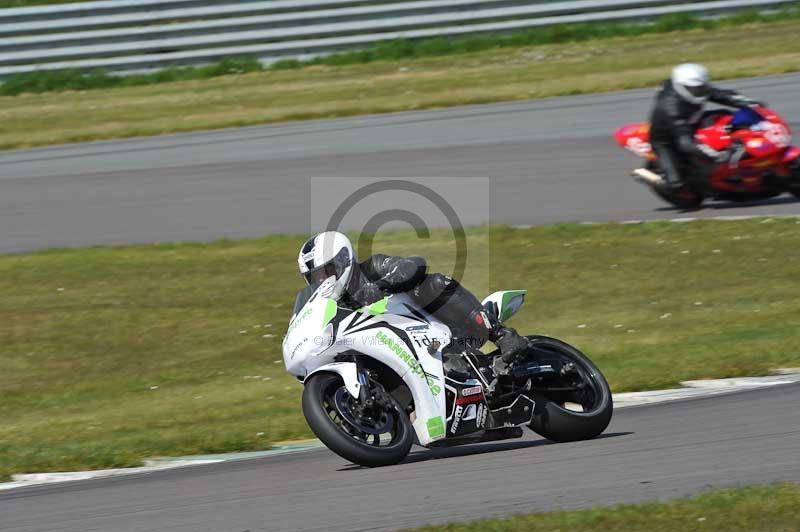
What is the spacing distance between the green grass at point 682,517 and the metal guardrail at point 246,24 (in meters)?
17.5

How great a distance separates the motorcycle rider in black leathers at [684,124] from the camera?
562 inches

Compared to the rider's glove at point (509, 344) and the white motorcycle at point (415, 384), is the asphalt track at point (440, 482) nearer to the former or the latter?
the white motorcycle at point (415, 384)

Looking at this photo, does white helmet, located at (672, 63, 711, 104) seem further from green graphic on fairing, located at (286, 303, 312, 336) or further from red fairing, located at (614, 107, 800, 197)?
green graphic on fairing, located at (286, 303, 312, 336)

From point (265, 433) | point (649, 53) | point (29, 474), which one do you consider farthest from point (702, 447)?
point (649, 53)

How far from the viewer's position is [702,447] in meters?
7.03

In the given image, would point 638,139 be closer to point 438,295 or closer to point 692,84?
point 692,84

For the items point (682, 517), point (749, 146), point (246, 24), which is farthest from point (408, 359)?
point (246, 24)

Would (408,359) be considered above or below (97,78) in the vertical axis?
above

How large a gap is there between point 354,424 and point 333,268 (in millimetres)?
805

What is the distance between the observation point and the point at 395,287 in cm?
715

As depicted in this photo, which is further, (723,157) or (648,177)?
(648,177)

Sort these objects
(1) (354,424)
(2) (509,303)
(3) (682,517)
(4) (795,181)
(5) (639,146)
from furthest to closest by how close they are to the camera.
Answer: (5) (639,146) < (4) (795,181) < (2) (509,303) < (1) (354,424) < (3) (682,517)

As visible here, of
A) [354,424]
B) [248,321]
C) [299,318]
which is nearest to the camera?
[354,424]

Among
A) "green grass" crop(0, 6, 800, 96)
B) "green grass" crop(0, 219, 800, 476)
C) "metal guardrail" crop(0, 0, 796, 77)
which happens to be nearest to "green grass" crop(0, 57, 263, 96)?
"green grass" crop(0, 6, 800, 96)
